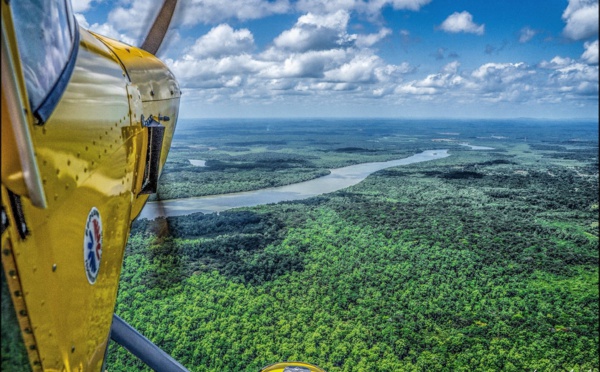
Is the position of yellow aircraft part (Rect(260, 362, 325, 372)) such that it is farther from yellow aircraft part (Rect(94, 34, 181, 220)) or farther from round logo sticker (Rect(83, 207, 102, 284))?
round logo sticker (Rect(83, 207, 102, 284))

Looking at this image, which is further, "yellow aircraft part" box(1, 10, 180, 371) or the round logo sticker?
the round logo sticker

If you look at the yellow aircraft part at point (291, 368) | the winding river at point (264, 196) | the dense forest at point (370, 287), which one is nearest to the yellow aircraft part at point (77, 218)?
A: the dense forest at point (370, 287)

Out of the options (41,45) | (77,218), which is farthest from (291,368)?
(41,45)

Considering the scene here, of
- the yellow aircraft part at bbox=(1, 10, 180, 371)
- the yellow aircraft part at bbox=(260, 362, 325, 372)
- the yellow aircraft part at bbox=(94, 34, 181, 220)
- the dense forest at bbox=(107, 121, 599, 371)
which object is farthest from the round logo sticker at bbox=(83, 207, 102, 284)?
the yellow aircraft part at bbox=(260, 362, 325, 372)

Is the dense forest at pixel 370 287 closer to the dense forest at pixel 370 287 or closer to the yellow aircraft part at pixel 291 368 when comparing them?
the dense forest at pixel 370 287

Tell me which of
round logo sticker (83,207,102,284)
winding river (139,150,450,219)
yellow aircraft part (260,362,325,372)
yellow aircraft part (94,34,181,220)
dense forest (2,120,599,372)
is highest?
yellow aircraft part (94,34,181,220)

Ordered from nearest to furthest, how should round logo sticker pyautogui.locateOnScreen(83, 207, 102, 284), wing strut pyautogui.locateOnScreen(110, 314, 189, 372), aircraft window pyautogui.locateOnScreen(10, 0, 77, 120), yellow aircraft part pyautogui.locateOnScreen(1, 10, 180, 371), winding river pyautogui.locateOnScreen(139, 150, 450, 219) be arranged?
yellow aircraft part pyautogui.locateOnScreen(1, 10, 180, 371), aircraft window pyautogui.locateOnScreen(10, 0, 77, 120), round logo sticker pyautogui.locateOnScreen(83, 207, 102, 284), wing strut pyautogui.locateOnScreen(110, 314, 189, 372), winding river pyautogui.locateOnScreen(139, 150, 450, 219)
